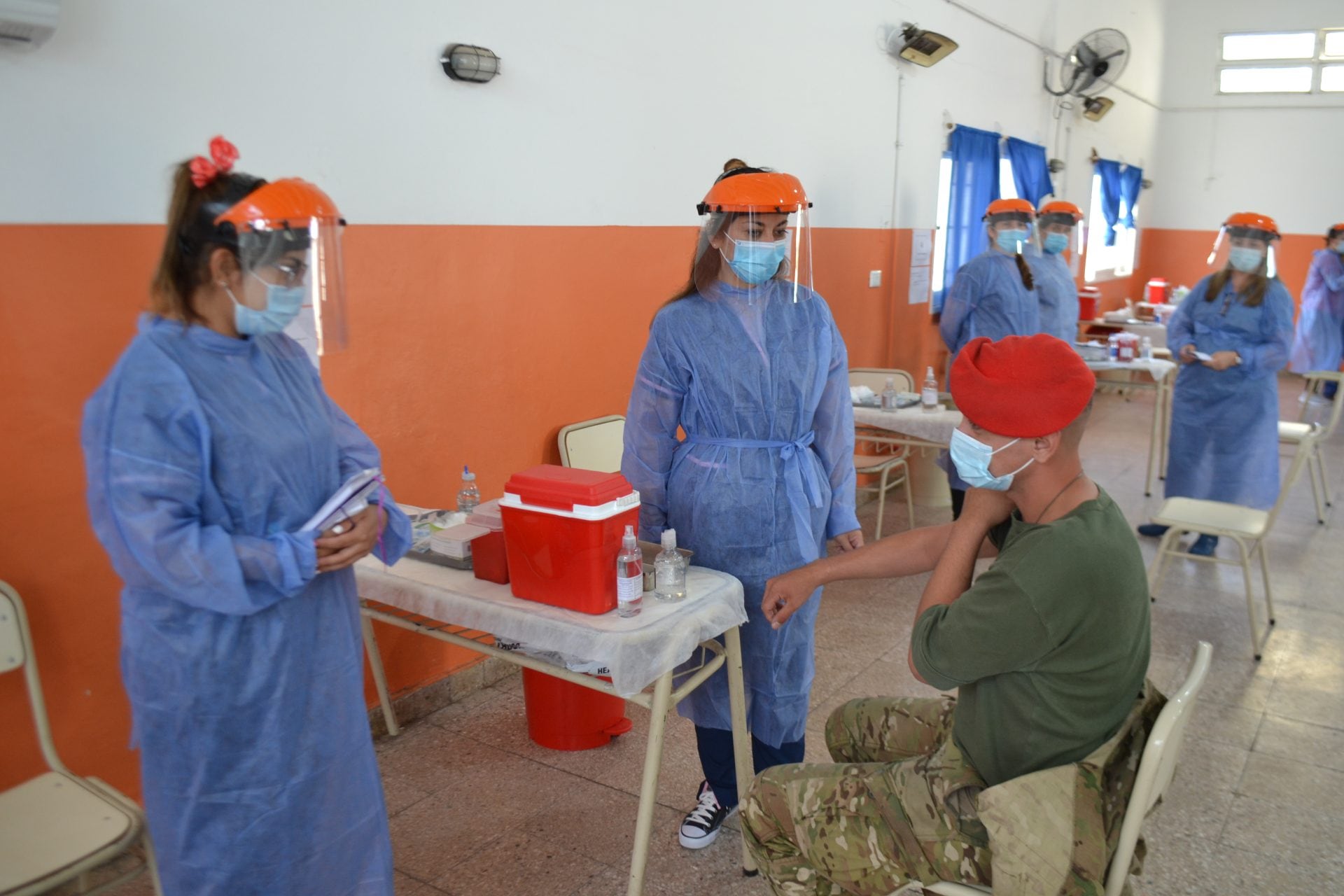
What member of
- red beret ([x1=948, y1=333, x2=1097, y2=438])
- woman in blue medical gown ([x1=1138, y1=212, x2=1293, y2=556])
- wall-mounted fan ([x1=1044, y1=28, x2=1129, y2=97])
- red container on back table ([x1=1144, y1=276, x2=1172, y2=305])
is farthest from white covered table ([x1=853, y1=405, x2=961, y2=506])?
red container on back table ([x1=1144, y1=276, x2=1172, y2=305])

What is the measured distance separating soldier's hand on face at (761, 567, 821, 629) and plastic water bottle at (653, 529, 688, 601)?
192 mm

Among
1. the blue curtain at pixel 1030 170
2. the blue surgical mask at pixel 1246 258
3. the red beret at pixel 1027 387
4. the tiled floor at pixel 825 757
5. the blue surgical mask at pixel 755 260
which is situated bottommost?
the tiled floor at pixel 825 757

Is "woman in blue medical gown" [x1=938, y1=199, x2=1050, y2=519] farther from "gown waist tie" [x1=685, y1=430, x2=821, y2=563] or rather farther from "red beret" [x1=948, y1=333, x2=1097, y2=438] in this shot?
"red beret" [x1=948, y1=333, x2=1097, y2=438]

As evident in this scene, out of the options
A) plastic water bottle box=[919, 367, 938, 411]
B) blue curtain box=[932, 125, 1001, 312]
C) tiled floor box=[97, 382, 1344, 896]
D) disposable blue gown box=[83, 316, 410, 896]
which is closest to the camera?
disposable blue gown box=[83, 316, 410, 896]

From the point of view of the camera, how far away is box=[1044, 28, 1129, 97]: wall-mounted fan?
7.57 meters

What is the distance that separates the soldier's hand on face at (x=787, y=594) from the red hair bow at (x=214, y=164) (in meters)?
1.30

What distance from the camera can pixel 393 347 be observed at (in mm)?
2828

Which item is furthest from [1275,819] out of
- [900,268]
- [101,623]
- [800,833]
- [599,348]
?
[900,268]

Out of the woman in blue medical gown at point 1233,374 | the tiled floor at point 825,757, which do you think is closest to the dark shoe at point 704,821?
the tiled floor at point 825,757

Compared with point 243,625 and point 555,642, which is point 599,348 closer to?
point 555,642

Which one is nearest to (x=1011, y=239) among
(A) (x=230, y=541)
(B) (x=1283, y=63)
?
(A) (x=230, y=541)

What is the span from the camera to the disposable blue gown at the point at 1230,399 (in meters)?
4.38

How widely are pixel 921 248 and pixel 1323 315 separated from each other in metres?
3.64

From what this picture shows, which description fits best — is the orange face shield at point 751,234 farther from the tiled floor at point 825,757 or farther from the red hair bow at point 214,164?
the tiled floor at point 825,757
